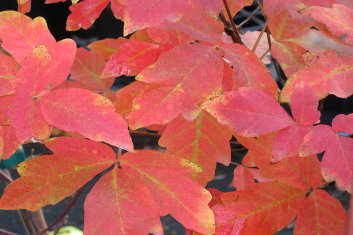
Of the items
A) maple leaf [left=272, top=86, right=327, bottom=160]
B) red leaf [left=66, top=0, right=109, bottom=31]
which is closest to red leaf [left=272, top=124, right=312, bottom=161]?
maple leaf [left=272, top=86, right=327, bottom=160]

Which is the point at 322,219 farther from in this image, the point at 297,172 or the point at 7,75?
the point at 7,75

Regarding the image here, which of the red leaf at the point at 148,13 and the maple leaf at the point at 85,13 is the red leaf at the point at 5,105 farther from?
the maple leaf at the point at 85,13

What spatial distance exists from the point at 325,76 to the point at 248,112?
0.28ft

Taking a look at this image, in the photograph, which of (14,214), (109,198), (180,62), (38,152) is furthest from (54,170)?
(38,152)

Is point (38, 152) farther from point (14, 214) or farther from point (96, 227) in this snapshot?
point (96, 227)

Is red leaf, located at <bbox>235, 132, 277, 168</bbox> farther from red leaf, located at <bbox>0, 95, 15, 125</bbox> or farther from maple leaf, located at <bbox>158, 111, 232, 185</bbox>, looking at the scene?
red leaf, located at <bbox>0, 95, 15, 125</bbox>

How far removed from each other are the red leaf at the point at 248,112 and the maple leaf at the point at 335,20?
0.09 metres

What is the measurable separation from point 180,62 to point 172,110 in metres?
0.05

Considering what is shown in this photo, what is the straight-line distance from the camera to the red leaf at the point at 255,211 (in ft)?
1.51

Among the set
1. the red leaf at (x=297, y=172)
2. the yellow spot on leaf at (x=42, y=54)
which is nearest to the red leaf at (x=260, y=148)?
the red leaf at (x=297, y=172)

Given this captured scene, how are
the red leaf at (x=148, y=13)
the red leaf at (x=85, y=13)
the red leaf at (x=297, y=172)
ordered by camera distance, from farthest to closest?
the red leaf at (x=85, y=13) → the red leaf at (x=297, y=172) → the red leaf at (x=148, y=13)

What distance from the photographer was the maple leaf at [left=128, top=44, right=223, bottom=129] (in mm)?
406

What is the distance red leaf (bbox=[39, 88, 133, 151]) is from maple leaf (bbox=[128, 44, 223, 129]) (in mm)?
22

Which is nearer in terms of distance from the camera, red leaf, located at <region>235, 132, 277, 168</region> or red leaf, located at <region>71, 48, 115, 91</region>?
red leaf, located at <region>235, 132, 277, 168</region>
